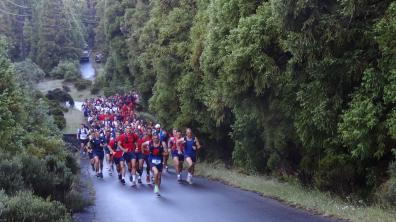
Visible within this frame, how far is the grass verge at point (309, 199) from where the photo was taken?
424 inches

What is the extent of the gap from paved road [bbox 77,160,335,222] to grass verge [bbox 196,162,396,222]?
0.29 m

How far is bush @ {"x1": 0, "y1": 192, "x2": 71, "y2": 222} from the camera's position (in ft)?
26.6

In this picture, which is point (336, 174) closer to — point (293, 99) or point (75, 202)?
point (293, 99)

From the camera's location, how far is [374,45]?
12852mm

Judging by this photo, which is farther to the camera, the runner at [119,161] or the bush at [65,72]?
the bush at [65,72]

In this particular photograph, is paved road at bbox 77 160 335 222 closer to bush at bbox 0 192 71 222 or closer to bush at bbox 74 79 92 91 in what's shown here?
bush at bbox 0 192 71 222

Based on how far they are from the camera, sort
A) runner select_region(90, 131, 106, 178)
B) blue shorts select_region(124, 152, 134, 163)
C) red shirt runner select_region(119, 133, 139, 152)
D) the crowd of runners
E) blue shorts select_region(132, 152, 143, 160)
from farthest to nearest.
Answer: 1. runner select_region(90, 131, 106, 178)
2. red shirt runner select_region(119, 133, 139, 152)
3. blue shorts select_region(124, 152, 134, 163)
4. blue shorts select_region(132, 152, 143, 160)
5. the crowd of runners

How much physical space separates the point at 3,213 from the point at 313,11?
848cm

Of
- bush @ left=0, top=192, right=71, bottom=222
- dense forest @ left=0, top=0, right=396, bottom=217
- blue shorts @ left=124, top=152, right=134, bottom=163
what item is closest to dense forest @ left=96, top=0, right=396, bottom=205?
dense forest @ left=0, top=0, right=396, bottom=217

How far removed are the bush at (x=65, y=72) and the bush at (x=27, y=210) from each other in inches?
2851

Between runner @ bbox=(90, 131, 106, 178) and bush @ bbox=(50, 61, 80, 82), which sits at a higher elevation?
bush @ bbox=(50, 61, 80, 82)

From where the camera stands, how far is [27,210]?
328 inches

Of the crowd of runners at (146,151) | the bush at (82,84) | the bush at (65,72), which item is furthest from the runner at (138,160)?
the bush at (65,72)

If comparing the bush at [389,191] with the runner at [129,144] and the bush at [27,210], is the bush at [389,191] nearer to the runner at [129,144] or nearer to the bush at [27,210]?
the bush at [27,210]
